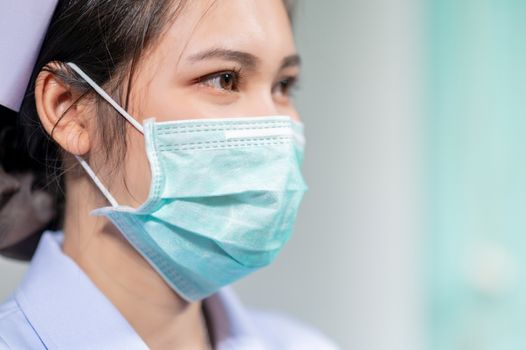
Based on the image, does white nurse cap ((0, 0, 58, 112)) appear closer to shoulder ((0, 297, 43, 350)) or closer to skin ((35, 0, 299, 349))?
skin ((35, 0, 299, 349))

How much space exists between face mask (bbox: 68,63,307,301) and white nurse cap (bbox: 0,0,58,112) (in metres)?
0.08

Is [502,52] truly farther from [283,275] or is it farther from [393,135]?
[283,275]

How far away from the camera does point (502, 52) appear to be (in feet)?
6.86

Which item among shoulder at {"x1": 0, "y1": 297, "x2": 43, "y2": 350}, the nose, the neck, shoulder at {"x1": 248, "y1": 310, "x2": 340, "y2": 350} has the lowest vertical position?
shoulder at {"x1": 248, "y1": 310, "x2": 340, "y2": 350}

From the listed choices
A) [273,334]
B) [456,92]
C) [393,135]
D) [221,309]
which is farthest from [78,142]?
[456,92]

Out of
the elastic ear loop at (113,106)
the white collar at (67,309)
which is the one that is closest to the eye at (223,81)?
the elastic ear loop at (113,106)

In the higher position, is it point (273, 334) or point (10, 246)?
point (10, 246)

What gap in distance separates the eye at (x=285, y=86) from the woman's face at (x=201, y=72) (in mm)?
109

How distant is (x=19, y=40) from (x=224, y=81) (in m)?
0.31

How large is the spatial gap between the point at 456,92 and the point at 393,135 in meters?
0.35

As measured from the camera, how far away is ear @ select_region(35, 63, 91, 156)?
1.09 meters

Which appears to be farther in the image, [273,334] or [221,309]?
[273,334]

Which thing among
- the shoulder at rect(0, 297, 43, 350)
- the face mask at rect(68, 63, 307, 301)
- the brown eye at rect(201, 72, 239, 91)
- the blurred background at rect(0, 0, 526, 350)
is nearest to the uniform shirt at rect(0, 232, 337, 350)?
the shoulder at rect(0, 297, 43, 350)

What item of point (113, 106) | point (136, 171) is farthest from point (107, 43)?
point (136, 171)
